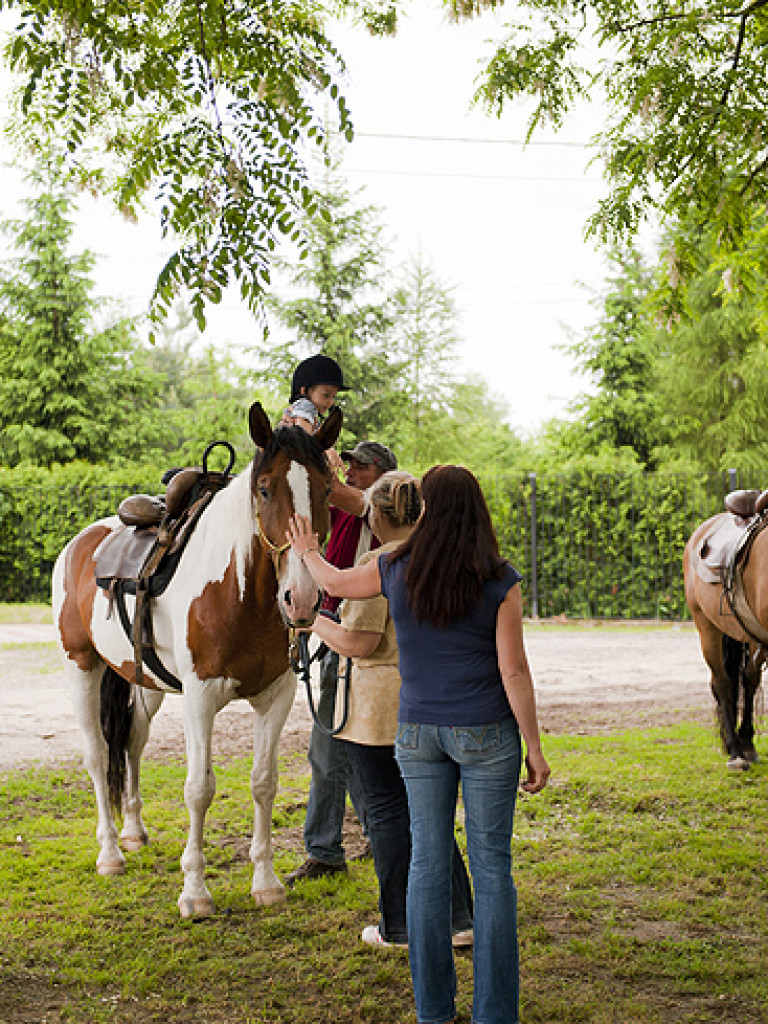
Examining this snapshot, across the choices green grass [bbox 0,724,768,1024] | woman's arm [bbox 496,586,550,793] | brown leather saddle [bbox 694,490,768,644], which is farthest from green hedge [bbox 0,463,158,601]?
woman's arm [bbox 496,586,550,793]

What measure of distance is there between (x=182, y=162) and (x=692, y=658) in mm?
9482

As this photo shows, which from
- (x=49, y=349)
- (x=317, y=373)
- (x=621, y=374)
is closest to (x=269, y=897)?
(x=317, y=373)

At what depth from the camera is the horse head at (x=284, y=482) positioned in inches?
145

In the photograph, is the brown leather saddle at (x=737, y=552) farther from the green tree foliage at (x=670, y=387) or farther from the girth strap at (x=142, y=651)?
the green tree foliage at (x=670, y=387)

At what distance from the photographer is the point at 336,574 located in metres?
3.19

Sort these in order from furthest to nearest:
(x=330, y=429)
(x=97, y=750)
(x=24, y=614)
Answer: (x=24, y=614) < (x=97, y=750) < (x=330, y=429)

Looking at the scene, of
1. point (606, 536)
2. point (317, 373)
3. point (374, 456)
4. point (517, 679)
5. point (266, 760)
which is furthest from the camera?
point (606, 536)

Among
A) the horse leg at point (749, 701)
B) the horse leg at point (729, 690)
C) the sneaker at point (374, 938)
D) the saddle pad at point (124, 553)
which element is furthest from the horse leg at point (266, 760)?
the horse leg at point (749, 701)

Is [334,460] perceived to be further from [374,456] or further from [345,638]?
[345,638]

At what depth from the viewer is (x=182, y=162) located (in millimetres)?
4207

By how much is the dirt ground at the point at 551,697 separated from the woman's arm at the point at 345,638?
13.5ft

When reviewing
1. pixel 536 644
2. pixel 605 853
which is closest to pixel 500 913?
pixel 605 853

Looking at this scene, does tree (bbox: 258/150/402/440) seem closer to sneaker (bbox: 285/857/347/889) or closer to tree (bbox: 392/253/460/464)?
tree (bbox: 392/253/460/464)

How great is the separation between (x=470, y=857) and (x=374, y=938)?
1108mm
